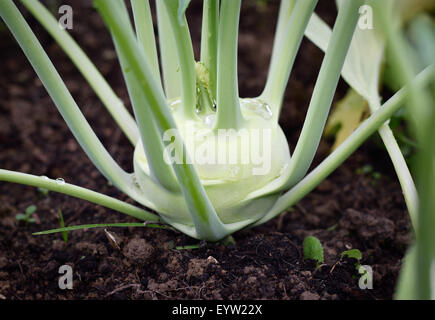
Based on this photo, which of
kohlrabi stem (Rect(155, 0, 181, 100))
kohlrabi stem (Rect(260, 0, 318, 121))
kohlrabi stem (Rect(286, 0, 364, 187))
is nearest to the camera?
kohlrabi stem (Rect(286, 0, 364, 187))

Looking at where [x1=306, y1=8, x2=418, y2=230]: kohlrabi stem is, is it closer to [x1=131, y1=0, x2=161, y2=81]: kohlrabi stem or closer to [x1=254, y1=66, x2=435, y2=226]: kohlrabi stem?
[x1=254, y1=66, x2=435, y2=226]: kohlrabi stem

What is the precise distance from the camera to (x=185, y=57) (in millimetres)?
660

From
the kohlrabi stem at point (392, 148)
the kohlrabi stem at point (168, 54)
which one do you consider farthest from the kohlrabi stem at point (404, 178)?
the kohlrabi stem at point (168, 54)

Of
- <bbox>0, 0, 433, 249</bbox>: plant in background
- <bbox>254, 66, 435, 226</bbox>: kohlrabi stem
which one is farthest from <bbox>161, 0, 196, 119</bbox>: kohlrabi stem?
<bbox>254, 66, 435, 226</bbox>: kohlrabi stem

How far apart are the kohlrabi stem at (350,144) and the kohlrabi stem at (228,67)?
15cm

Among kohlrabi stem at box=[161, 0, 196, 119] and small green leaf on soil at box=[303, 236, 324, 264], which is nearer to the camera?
kohlrabi stem at box=[161, 0, 196, 119]

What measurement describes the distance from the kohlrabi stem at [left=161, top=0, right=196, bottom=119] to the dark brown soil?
9.4 inches

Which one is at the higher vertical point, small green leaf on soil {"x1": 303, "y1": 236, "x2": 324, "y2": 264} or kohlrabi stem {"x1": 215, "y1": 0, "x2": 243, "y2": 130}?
kohlrabi stem {"x1": 215, "y1": 0, "x2": 243, "y2": 130}

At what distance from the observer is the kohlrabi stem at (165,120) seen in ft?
1.50

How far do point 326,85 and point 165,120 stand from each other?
0.25 metres

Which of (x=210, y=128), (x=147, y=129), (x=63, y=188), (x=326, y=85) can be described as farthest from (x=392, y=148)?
(x=63, y=188)

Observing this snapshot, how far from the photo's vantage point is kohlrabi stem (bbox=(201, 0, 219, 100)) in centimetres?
68

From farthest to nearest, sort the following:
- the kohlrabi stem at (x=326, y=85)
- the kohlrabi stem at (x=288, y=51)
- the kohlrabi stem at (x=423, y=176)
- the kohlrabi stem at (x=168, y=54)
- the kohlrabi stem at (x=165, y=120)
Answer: the kohlrabi stem at (x=168, y=54) < the kohlrabi stem at (x=288, y=51) < the kohlrabi stem at (x=326, y=85) < the kohlrabi stem at (x=165, y=120) < the kohlrabi stem at (x=423, y=176)

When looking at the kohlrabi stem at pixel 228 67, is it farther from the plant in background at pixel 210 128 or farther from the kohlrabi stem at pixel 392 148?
the kohlrabi stem at pixel 392 148
